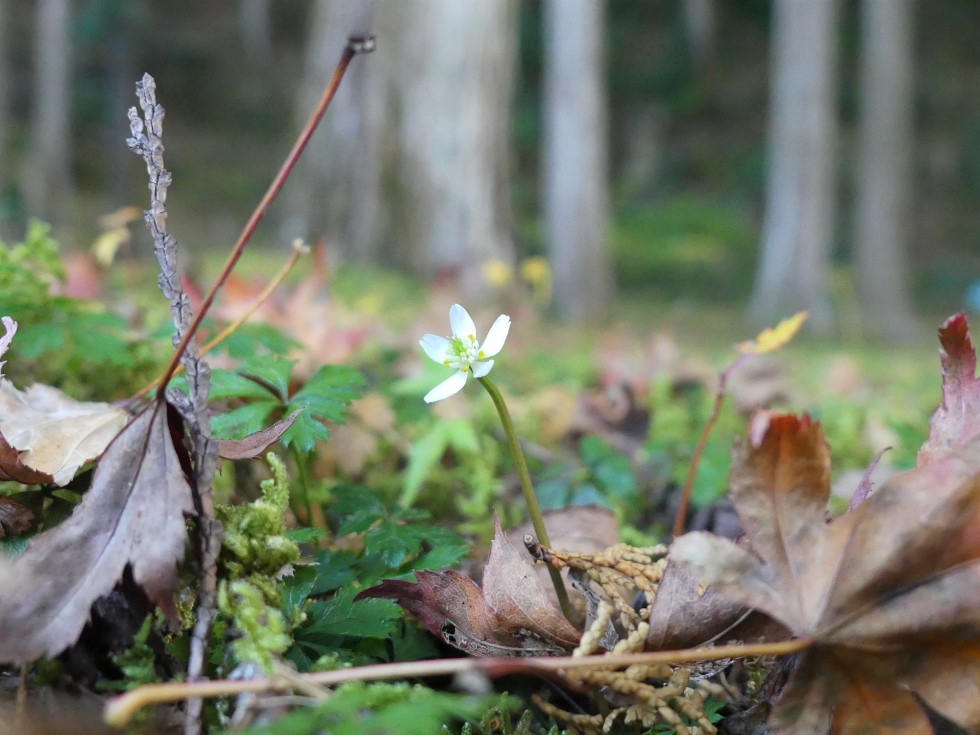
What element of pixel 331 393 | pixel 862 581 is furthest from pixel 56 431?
pixel 862 581

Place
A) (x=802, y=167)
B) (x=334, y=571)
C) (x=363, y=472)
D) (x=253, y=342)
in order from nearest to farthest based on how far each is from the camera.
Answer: (x=334, y=571) → (x=253, y=342) → (x=363, y=472) → (x=802, y=167)

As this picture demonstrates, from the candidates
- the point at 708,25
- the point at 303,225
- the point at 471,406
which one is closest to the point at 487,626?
the point at 471,406

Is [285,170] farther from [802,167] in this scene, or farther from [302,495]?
[802,167]

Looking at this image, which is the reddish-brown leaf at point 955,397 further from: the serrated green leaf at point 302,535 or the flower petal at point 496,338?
the serrated green leaf at point 302,535

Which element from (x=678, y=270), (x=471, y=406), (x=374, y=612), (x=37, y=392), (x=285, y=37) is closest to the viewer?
(x=374, y=612)

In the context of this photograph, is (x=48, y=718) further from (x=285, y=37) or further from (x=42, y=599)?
(x=285, y=37)

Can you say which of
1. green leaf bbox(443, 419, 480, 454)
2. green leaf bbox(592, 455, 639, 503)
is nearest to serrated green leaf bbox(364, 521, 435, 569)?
green leaf bbox(443, 419, 480, 454)
